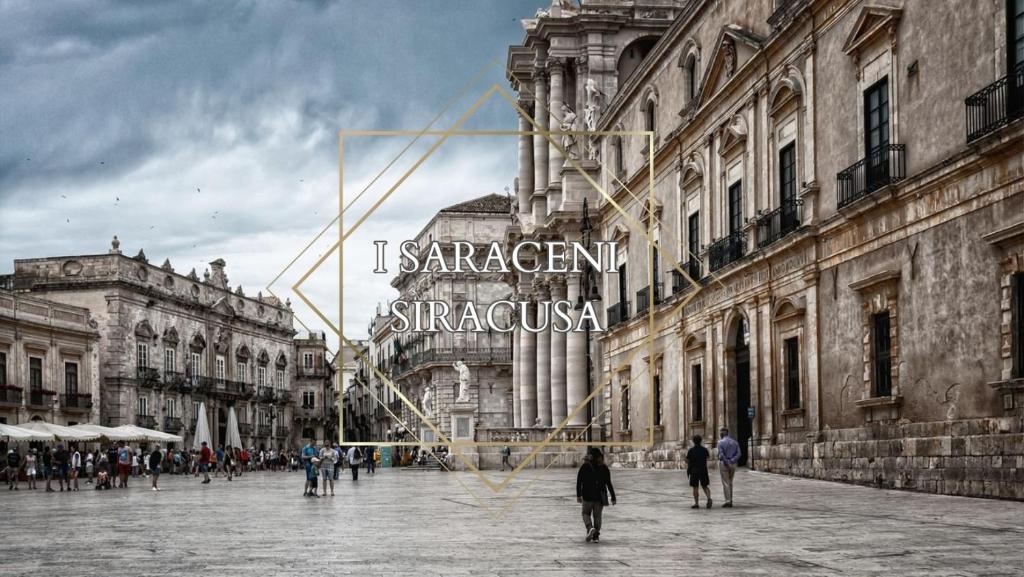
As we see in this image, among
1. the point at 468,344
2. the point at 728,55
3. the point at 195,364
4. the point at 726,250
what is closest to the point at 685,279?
the point at 726,250

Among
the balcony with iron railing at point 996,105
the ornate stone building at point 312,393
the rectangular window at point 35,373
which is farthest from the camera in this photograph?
the ornate stone building at point 312,393

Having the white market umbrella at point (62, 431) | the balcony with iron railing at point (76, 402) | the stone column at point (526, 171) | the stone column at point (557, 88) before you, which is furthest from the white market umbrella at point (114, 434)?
the stone column at point (557, 88)

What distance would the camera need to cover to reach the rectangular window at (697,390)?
33000 mm

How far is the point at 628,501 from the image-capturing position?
2091cm

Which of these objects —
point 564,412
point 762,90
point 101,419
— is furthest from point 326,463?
point 101,419

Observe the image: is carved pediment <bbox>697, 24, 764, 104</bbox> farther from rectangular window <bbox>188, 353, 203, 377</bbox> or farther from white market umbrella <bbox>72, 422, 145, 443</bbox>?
rectangular window <bbox>188, 353, 203, 377</bbox>

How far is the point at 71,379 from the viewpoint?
59.3m

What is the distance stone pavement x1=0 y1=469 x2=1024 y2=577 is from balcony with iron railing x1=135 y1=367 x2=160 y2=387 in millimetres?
46853

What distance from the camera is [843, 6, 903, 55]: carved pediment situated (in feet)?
69.3

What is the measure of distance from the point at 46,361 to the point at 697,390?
34.3 meters

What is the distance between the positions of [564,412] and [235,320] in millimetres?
42202

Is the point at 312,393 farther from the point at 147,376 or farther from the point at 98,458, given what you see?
the point at 98,458

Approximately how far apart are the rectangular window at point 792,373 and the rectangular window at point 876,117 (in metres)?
4.81

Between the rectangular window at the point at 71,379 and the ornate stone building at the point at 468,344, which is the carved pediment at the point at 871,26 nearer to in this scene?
the rectangular window at the point at 71,379
